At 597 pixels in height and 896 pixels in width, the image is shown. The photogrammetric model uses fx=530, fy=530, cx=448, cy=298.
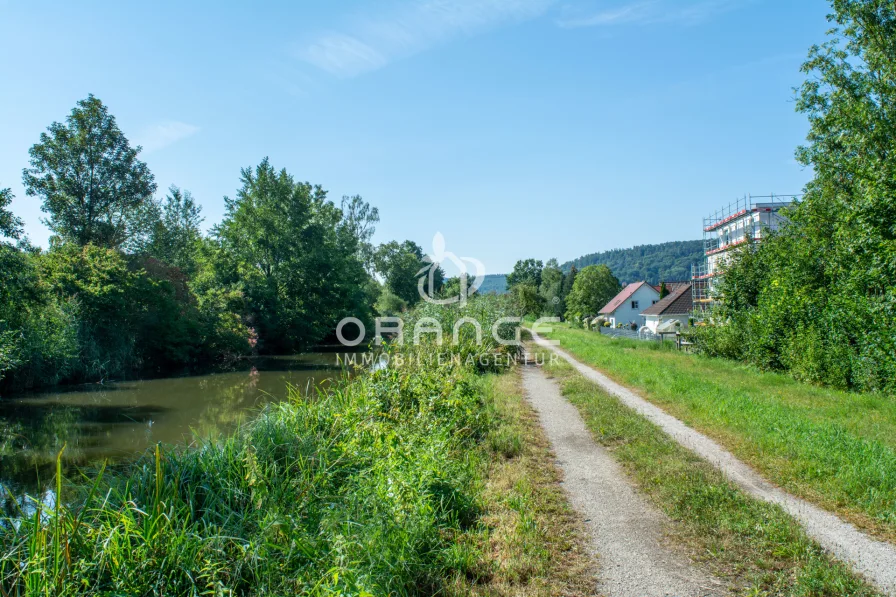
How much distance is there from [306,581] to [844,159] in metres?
21.3

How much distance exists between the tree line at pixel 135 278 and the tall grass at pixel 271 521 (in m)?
15.3

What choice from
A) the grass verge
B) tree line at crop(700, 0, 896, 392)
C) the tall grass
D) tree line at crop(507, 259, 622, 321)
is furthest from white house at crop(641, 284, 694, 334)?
the tall grass

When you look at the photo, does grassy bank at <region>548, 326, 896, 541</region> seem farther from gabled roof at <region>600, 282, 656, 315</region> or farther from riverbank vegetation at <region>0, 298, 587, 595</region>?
gabled roof at <region>600, 282, 656, 315</region>

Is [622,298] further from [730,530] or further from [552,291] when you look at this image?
[730,530]

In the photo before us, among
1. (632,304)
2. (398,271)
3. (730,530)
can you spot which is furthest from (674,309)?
(730,530)

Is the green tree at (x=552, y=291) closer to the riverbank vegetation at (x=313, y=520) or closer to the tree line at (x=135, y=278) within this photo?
the tree line at (x=135, y=278)

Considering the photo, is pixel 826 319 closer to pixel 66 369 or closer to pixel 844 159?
pixel 844 159

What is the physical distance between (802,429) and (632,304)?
61.8 meters

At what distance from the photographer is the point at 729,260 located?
21.8 metres

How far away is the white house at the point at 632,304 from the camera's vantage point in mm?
66062

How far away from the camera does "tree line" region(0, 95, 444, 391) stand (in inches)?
795

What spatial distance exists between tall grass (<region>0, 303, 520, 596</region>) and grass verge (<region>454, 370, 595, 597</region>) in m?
0.19

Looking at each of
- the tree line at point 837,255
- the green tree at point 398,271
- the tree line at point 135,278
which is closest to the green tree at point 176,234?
the tree line at point 135,278

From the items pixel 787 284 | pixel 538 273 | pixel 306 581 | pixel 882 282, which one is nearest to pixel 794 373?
pixel 787 284
